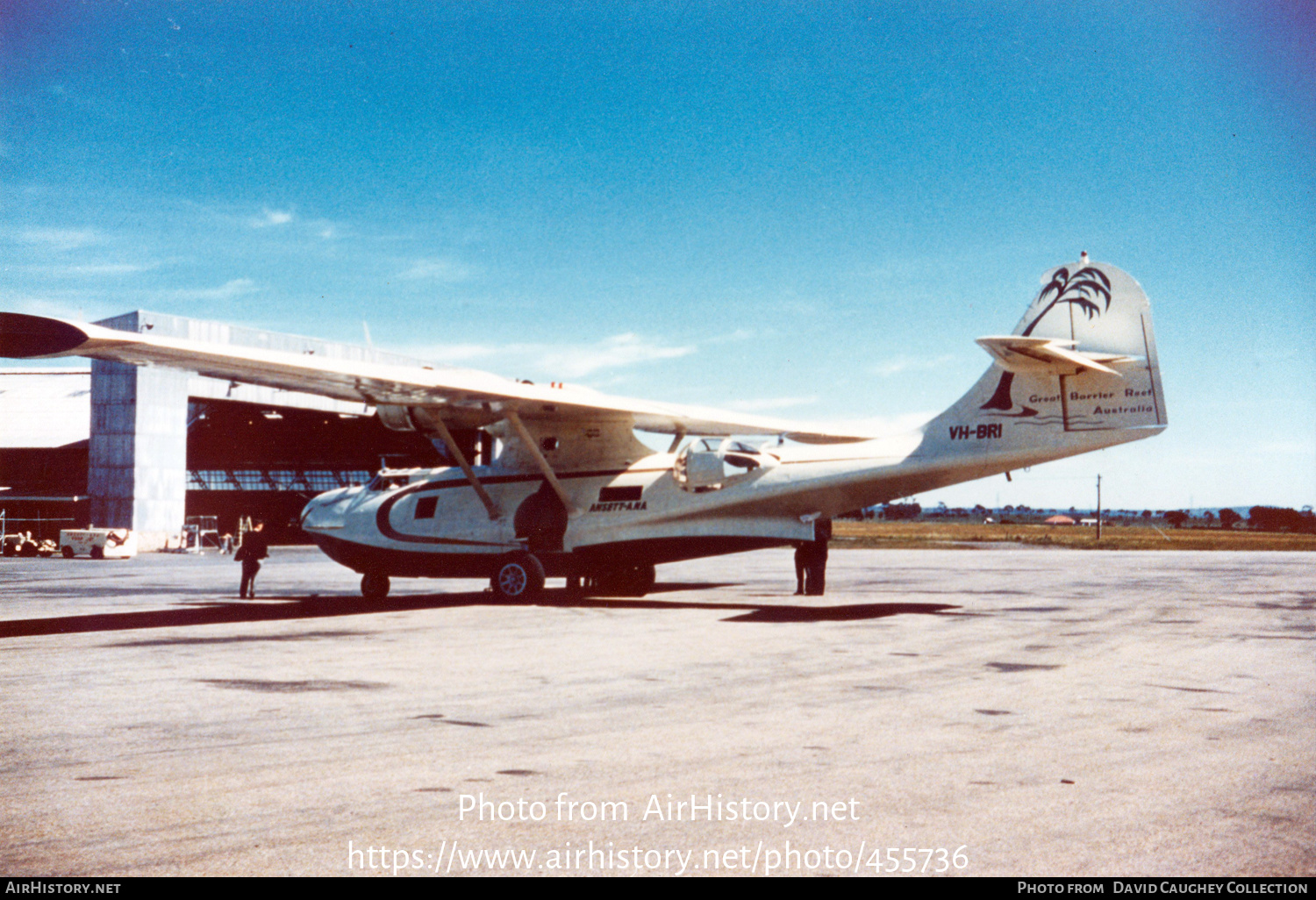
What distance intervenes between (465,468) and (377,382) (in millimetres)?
3185

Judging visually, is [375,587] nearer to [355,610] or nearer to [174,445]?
[355,610]

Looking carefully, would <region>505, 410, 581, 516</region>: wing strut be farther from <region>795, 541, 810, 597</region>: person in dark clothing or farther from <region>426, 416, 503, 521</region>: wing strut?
<region>795, 541, 810, 597</region>: person in dark clothing

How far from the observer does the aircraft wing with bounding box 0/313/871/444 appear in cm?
1177

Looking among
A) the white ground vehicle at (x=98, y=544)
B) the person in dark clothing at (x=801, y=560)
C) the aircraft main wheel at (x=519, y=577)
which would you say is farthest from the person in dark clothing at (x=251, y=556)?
the white ground vehicle at (x=98, y=544)

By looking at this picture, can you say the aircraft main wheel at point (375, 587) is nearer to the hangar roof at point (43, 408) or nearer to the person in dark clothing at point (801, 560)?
the person in dark clothing at point (801, 560)

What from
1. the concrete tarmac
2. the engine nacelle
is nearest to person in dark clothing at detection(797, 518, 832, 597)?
the concrete tarmac

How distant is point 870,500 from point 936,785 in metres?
11.8

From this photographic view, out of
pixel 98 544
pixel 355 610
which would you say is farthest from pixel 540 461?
pixel 98 544

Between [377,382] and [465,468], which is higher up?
[377,382]

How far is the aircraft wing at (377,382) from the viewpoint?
38.6 ft

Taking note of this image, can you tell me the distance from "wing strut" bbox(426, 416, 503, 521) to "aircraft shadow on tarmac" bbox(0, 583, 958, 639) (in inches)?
70.7

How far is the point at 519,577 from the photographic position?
61.8 ft

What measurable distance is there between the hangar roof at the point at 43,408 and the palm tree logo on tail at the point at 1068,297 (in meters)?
47.7

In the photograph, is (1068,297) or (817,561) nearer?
(1068,297)
